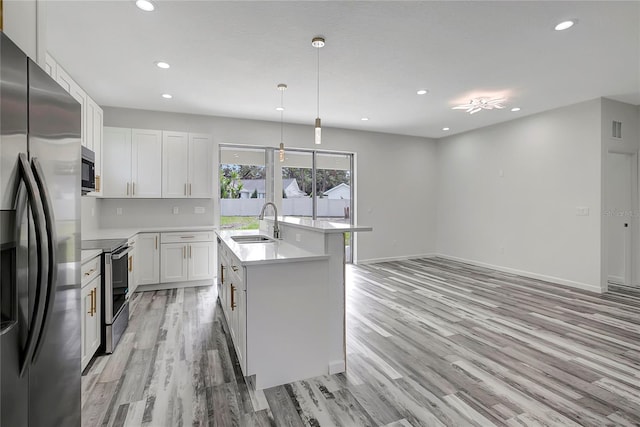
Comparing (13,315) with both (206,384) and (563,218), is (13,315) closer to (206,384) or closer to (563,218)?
(206,384)

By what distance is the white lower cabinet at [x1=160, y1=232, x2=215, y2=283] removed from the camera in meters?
4.64

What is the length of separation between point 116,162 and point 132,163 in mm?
208

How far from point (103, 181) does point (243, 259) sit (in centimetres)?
367

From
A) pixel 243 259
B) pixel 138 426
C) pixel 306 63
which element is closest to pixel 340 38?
pixel 306 63

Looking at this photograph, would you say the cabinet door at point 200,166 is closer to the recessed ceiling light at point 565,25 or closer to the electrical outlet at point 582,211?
the recessed ceiling light at point 565,25

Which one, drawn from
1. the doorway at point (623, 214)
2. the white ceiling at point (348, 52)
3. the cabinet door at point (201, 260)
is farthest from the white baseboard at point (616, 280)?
the cabinet door at point (201, 260)

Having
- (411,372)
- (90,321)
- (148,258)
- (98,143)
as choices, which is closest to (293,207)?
(148,258)

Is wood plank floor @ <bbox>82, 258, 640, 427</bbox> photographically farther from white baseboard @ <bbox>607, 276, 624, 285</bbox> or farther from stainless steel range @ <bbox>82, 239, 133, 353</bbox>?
white baseboard @ <bbox>607, 276, 624, 285</bbox>

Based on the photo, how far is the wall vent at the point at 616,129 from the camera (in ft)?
15.4

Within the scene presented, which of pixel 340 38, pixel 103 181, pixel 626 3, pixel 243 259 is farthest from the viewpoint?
pixel 103 181

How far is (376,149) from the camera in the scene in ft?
22.6

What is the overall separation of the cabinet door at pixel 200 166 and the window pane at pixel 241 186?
1.74 ft

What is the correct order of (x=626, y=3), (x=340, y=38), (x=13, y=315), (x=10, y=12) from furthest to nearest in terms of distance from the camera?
(x=340, y=38), (x=626, y=3), (x=10, y=12), (x=13, y=315)

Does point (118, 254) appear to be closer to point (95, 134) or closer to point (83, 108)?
point (83, 108)
